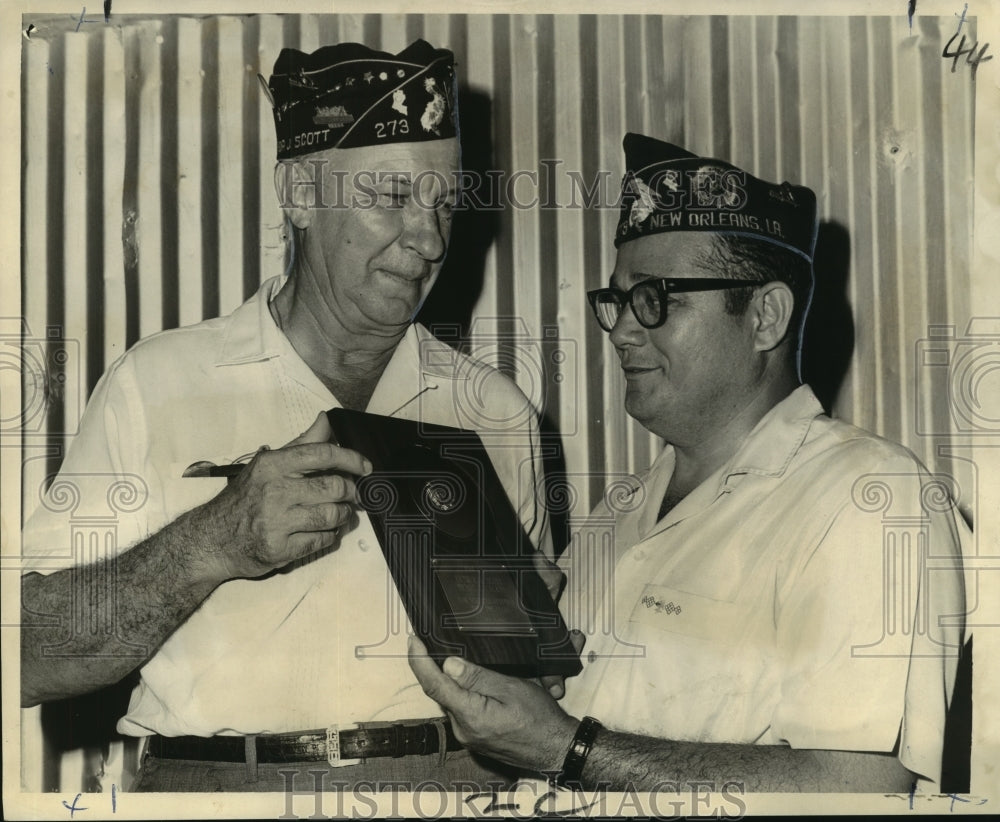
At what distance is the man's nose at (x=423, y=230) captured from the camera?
3170mm

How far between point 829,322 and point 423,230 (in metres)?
1.15

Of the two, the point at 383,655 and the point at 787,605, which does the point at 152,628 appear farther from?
the point at 787,605

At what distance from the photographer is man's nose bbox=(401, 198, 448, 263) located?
3.17 m

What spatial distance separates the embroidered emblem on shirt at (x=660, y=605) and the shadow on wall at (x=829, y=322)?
70cm

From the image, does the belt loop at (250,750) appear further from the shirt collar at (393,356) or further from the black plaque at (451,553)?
the shirt collar at (393,356)

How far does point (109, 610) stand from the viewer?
3.13 metres

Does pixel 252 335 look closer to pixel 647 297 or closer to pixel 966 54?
pixel 647 297

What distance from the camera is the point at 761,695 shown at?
3020 millimetres

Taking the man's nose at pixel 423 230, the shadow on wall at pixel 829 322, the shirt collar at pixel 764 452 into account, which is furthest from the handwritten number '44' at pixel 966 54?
the man's nose at pixel 423 230

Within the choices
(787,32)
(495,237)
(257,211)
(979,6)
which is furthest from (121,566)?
(979,6)

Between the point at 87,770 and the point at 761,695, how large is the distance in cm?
181

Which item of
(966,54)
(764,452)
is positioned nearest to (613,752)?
(764,452)

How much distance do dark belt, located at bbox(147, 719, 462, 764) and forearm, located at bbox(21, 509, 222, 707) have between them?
26 centimetres

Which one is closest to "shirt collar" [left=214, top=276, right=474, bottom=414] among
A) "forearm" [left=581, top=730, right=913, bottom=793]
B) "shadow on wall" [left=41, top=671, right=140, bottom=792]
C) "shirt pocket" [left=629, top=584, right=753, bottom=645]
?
"shirt pocket" [left=629, top=584, right=753, bottom=645]
